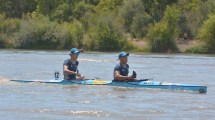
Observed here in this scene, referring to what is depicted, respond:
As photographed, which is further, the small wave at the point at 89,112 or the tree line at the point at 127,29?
the tree line at the point at 127,29

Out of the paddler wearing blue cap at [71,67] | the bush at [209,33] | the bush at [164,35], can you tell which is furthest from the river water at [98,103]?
the bush at [164,35]

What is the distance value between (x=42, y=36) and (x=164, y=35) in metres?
16.6

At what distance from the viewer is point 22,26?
81312mm

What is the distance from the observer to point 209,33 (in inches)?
2795

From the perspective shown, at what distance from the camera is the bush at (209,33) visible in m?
70.4

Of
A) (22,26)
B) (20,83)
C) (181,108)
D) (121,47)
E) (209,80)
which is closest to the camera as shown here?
(181,108)

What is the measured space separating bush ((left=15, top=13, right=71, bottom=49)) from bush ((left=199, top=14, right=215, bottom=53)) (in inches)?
693

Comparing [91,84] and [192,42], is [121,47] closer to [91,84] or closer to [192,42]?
[192,42]

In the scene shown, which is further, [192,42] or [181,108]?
[192,42]

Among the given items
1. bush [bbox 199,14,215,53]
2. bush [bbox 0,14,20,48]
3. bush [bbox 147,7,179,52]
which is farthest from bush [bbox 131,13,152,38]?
bush [bbox 0,14,20,48]

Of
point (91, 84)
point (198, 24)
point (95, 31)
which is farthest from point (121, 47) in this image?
point (91, 84)

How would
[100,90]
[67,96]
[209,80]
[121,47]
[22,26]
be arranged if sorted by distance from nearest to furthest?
1. [67,96]
2. [100,90]
3. [209,80]
4. [121,47]
5. [22,26]

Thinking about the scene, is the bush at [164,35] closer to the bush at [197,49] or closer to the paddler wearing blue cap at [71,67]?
the bush at [197,49]

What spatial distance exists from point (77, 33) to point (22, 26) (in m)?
8.44
